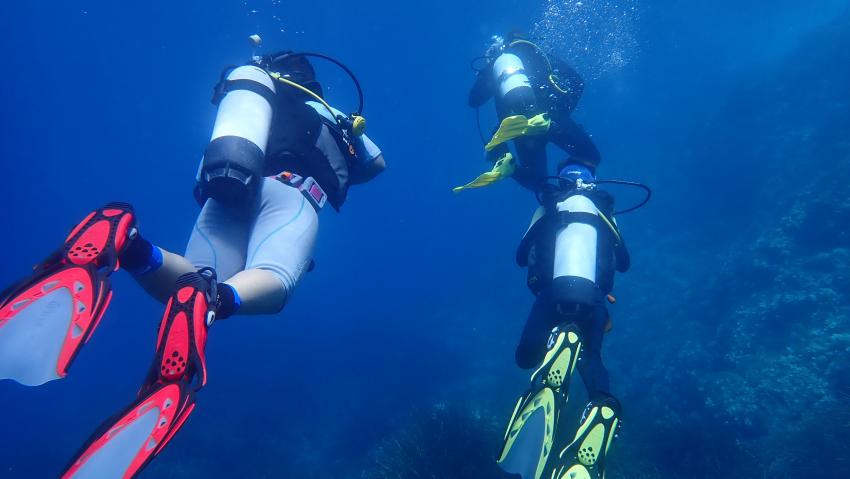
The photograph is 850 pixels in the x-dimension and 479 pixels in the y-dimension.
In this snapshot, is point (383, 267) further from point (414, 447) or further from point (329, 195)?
point (329, 195)

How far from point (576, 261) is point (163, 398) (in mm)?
3310

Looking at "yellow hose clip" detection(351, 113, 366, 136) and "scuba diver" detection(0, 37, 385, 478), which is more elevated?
"yellow hose clip" detection(351, 113, 366, 136)

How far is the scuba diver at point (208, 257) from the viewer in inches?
81.5

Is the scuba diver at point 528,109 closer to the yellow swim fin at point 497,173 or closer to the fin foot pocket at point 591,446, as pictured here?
the yellow swim fin at point 497,173

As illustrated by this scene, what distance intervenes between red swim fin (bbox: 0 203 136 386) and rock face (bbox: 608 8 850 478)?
25.2 feet

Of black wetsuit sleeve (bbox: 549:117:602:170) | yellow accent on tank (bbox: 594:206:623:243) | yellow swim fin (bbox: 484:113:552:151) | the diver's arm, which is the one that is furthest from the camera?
black wetsuit sleeve (bbox: 549:117:602:170)

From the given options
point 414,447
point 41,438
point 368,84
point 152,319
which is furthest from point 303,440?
point 368,84

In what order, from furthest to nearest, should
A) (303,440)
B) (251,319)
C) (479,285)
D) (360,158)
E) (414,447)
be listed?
(251,319) → (479,285) → (303,440) → (414,447) → (360,158)

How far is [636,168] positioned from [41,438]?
105 ft

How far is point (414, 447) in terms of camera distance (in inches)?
324

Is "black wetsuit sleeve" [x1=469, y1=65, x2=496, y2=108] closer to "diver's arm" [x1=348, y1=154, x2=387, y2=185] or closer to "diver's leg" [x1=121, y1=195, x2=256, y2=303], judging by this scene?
"diver's arm" [x1=348, y1=154, x2=387, y2=185]

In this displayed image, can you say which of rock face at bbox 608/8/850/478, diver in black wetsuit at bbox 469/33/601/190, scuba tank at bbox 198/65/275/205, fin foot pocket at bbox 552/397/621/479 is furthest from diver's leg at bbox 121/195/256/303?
rock face at bbox 608/8/850/478

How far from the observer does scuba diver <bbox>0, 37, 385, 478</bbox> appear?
2.07 m

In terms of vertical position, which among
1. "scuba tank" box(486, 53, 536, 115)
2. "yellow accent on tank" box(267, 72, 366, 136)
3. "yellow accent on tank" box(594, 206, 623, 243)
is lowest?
"yellow accent on tank" box(267, 72, 366, 136)
